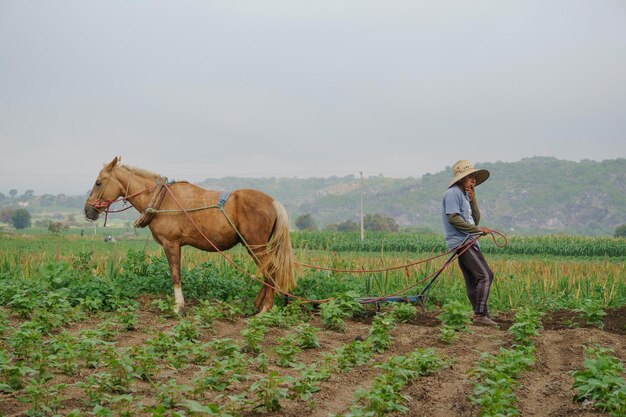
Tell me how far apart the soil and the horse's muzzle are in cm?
148

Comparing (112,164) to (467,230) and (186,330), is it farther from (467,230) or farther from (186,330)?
(467,230)

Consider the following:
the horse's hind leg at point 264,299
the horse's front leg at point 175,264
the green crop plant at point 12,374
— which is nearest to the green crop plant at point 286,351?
the green crop plant at point 12,374

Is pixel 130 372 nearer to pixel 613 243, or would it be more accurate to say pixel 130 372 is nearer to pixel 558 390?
pixel 558 390

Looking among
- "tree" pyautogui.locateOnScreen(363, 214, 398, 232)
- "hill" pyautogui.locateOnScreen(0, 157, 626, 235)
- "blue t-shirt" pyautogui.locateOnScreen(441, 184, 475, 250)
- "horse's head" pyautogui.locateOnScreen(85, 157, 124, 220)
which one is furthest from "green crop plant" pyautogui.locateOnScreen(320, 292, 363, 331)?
"hill" pyautogui.locateOnScreen(0, 157, 626, 235)

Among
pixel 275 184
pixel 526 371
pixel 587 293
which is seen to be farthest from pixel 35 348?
pixel 275 184

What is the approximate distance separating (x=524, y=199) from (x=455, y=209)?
332 ft

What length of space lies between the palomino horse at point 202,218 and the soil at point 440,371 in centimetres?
75

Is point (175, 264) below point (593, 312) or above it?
above

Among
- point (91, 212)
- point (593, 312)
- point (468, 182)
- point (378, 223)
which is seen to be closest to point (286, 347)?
point (468, 182)

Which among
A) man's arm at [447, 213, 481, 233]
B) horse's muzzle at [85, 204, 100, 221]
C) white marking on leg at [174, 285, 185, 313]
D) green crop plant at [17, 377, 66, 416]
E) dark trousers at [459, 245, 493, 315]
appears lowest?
green crop plant at [17, 377, 66, 416]

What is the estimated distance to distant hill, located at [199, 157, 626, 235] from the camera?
326ft

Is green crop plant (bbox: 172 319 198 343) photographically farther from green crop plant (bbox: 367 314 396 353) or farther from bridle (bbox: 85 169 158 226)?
bridle (bbox: 85 169 158 226)

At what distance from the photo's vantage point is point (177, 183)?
9289 mm

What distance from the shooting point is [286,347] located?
589 cm
